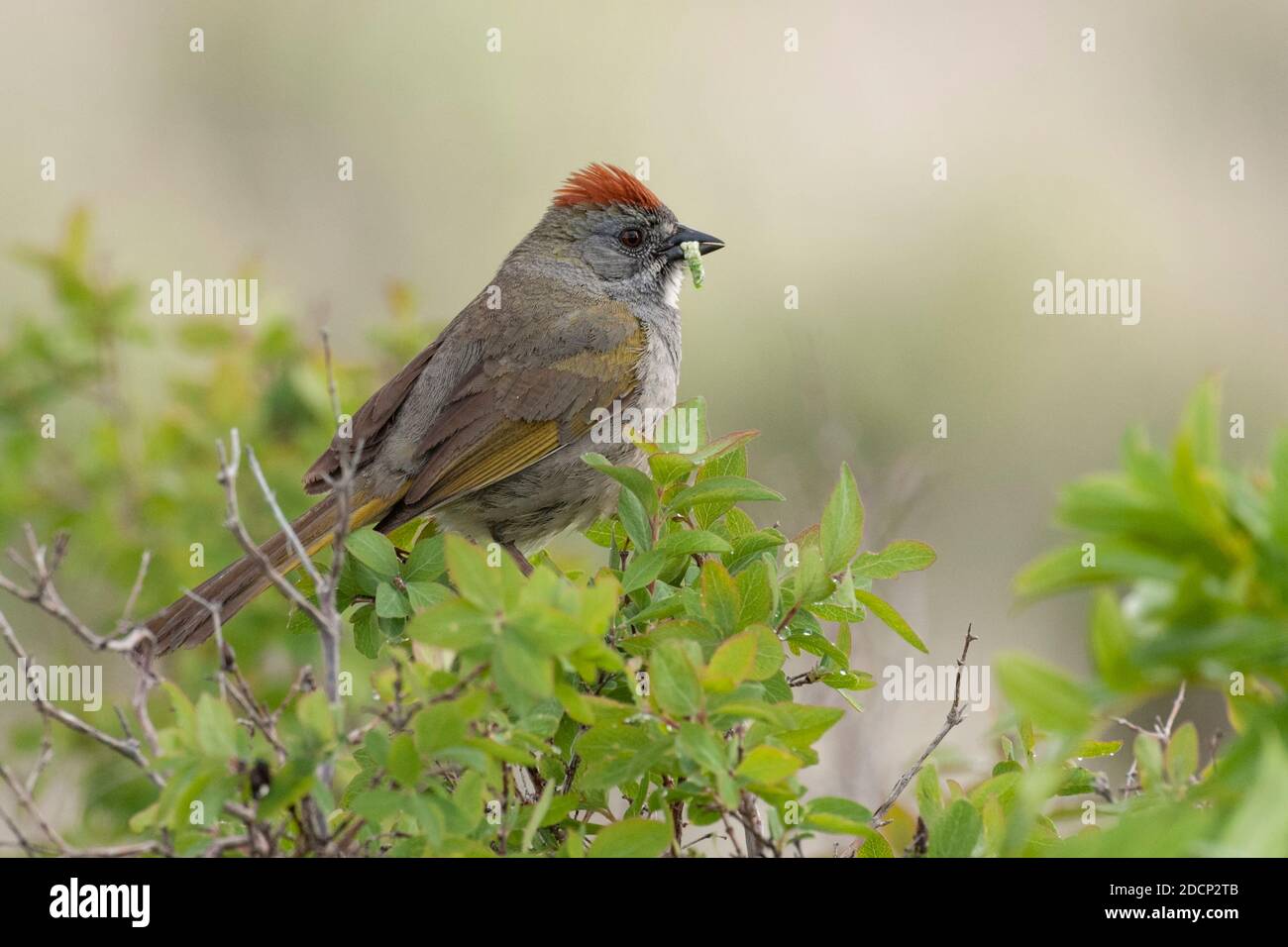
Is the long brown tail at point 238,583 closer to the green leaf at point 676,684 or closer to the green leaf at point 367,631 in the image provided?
the green leaf at point 367,631

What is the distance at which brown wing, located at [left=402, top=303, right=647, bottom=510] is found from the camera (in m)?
4.46

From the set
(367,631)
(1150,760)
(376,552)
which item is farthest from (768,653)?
(367,631)

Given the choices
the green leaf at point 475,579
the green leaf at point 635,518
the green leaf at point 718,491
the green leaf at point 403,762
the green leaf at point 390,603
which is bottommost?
the green leaf at point 403,762

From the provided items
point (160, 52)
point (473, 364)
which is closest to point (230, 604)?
point (473, 364)

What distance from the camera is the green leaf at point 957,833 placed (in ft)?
6.67

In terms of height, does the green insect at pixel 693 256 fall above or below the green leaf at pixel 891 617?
above

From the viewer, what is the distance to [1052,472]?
9.40 m

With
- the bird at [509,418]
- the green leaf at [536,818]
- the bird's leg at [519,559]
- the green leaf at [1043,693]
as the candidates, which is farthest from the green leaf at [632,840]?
the bird's leg at [519,559]

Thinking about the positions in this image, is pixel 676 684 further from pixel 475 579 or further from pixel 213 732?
pixel 213 732

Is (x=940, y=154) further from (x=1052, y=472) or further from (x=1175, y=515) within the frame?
(x=1175, y=515)

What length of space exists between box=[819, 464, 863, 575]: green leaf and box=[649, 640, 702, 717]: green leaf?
0.62 metres

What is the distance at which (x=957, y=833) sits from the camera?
204 cm

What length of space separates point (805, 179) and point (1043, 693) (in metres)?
10.3

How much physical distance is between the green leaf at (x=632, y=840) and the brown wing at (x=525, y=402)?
8.45 feet
